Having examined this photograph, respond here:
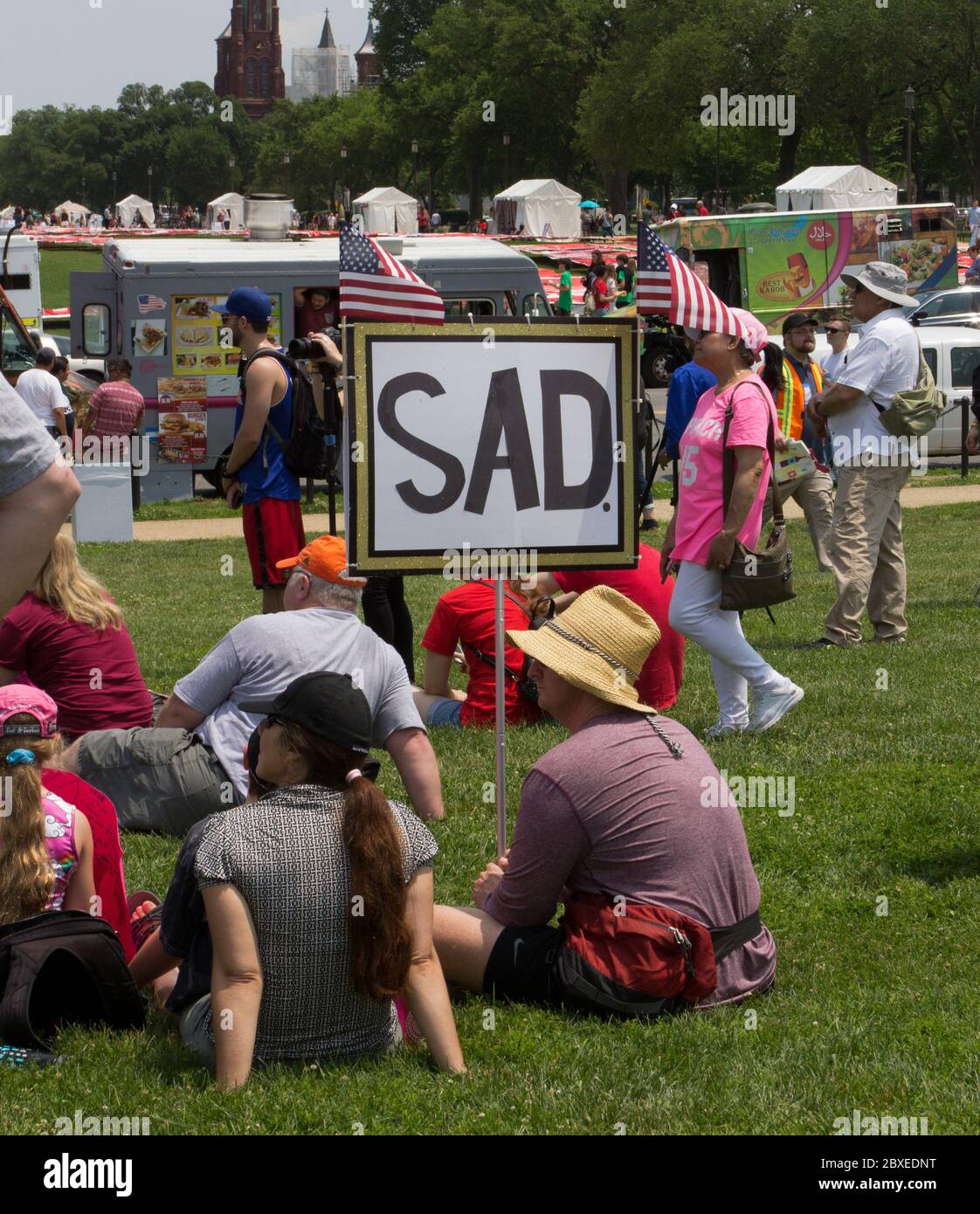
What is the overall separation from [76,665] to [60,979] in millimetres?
2243

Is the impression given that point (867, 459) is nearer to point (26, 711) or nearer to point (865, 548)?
point (865, 548)

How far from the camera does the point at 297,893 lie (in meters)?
3.91

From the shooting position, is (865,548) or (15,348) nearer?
(865,548)

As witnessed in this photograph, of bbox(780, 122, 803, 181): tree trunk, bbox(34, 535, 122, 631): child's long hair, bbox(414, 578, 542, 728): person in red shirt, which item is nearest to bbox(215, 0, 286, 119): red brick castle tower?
bbox(780, 122, 803, 181): tree trunk

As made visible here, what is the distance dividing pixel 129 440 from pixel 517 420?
13879 millimetres

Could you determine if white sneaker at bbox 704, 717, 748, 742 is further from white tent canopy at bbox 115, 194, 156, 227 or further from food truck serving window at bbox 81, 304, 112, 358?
white tent canopy at bbox 115, 194, 156, 227

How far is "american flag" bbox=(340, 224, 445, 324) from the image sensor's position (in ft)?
19.8

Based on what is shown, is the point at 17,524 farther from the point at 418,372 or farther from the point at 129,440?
the point at 129,440

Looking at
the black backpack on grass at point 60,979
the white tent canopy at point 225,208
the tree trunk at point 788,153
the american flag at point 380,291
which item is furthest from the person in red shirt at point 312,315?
the tree trunk at point 788,153

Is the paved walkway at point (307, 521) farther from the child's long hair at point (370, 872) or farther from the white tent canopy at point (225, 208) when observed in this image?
the white tent canopy at point (225, 208)

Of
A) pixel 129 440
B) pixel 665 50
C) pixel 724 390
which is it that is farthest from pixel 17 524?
pixel 665 50

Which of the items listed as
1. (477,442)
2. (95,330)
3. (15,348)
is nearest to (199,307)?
(95,330)

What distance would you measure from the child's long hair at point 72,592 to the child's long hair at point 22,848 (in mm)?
2016

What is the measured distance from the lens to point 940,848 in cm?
603
